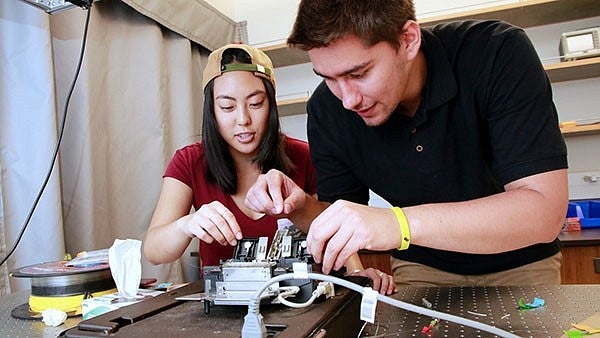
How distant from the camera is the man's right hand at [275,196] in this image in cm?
100

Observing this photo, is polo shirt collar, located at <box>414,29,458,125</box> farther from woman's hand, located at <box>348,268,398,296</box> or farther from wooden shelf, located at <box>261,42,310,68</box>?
wooden shelf, located at <box>261,42,310,68</box>

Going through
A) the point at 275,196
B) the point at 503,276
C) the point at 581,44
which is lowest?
the point at 503,276

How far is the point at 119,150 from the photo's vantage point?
1767mm

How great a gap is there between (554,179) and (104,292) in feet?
2.89

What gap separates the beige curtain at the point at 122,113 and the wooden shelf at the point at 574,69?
1.64m

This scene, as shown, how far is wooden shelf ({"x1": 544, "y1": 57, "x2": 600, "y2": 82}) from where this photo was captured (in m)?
2.06

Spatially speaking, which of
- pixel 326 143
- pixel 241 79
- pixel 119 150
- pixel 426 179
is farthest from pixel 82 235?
pixel 426 179

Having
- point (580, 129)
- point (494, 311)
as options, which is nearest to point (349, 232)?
point (494, 311)

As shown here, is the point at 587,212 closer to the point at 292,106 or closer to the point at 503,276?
the point at 503,276

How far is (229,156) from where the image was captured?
1.42 metres

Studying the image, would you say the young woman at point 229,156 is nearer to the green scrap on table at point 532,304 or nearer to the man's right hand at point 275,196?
the man's right hand at point 275,196

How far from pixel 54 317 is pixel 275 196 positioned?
463 millimetres

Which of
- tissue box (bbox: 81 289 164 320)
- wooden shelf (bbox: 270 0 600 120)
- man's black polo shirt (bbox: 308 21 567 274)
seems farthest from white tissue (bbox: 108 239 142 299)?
wooden shelf (bbox: 270 0 600 120)

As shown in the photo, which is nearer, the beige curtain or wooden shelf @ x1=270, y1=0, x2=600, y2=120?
the beige curtain
